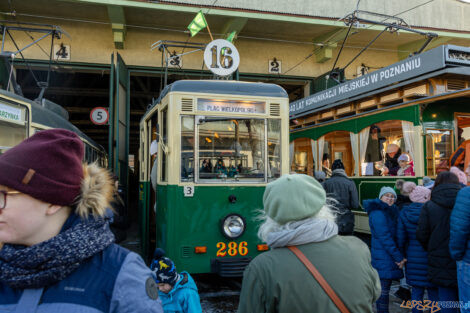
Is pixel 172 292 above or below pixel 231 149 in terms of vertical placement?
below

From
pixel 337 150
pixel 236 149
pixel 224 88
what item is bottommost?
pixel 236 149

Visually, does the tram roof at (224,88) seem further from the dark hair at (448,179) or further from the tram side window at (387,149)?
the tram side window at (387,149)

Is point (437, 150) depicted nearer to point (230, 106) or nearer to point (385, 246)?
point (385, 246)

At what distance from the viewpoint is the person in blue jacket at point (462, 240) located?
9.71ft

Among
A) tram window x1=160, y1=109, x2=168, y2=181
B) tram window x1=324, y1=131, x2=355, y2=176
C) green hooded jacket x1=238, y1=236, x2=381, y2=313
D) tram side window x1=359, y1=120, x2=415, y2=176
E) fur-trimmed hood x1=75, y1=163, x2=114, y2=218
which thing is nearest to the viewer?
fur-trimmed hood x1=75, y1=163, x2=114, y2=218

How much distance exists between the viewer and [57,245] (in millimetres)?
1136

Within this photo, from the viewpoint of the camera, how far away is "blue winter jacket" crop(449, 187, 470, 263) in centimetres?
296

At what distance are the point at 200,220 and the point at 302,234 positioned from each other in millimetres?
3209

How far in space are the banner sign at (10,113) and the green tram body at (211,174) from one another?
1.67 m

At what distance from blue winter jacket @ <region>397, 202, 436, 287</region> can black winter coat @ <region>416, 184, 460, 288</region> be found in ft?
0.46

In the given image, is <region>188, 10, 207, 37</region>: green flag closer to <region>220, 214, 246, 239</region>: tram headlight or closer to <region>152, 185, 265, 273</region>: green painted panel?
<region>152, 185, 265, 273</region>: green painted panel

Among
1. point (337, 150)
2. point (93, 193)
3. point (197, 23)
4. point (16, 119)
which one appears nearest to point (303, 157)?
point (337, 150)

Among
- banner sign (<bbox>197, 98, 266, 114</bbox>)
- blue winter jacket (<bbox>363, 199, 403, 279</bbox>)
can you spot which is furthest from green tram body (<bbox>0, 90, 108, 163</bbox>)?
blue winter jacket (<bbox>363, 199, 403, 279</bbox>)

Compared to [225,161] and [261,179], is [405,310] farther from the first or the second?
[225,161]
